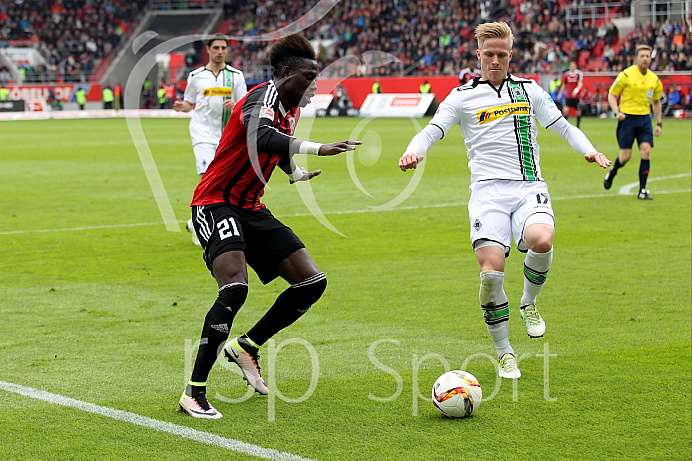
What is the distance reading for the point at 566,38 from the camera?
44688 mm

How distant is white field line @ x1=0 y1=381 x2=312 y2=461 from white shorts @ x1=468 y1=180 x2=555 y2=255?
2280 millimetres

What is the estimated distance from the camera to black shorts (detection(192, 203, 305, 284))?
5.30 meters

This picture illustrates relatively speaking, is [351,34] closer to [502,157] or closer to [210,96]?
[210,96]

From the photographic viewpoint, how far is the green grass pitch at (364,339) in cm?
480

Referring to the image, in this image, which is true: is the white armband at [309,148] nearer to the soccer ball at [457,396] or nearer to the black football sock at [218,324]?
the black football sock at [218,324]

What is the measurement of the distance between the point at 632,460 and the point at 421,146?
236 centimetres

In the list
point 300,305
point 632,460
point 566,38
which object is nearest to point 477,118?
point 300,305

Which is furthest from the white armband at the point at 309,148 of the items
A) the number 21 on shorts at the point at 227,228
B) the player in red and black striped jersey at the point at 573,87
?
the player in red and black striped jersey at the point at 573,87

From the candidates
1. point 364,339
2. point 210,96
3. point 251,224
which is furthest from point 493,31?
point 210,96

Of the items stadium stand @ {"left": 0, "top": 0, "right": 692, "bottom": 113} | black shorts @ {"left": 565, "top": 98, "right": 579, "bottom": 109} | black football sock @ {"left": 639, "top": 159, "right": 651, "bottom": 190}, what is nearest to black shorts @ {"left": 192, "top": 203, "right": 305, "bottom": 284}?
black football sock @ {"left": 639, "top": 159, "right": 651, "bottom": 190}

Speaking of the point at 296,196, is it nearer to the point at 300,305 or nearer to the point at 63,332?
the point at 63,332

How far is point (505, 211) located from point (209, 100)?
19.6 ft

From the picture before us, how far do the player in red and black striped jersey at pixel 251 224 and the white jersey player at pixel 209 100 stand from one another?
228 inches

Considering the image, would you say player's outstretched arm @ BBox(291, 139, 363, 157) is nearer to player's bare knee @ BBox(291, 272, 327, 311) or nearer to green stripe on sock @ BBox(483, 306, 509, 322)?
player's bare knee @ BBox(291, 272, 327, 311)
